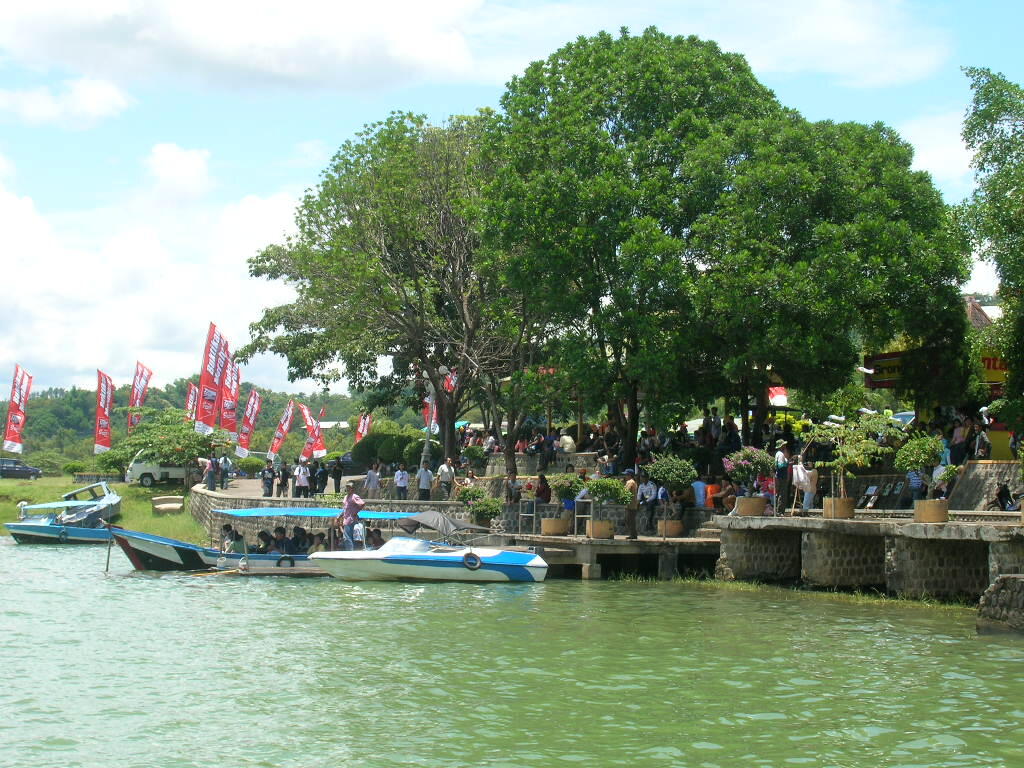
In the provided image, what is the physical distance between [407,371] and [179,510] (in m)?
10.7

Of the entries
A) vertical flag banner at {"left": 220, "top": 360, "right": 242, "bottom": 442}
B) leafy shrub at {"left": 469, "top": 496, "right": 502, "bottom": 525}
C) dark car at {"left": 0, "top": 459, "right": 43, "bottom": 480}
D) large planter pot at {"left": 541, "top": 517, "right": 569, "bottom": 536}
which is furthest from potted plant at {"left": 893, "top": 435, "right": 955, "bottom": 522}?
dark car at {"left": 0, "top": 459, "right": 43, "bottom": 480}

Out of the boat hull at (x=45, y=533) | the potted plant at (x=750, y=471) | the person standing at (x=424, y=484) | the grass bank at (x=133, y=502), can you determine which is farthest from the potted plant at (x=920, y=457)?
the boat hull at (x=45, y=533)

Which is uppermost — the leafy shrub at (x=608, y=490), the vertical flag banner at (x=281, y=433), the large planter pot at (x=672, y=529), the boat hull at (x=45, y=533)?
the vertical flag banner at (x=281, y=433)

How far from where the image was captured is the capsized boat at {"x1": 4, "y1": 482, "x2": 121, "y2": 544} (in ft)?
131

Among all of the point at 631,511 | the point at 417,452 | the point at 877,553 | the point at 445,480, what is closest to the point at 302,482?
the point at 445,480

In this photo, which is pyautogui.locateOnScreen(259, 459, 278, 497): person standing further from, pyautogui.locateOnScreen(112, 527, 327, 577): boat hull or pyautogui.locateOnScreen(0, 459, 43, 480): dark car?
pyautogui.locateOnScreen(0, 459, 43, 480): dark car

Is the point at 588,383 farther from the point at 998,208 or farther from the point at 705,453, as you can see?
the point at 998,208

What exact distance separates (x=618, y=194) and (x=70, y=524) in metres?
23.6

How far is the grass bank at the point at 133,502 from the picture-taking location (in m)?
40.4

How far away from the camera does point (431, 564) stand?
2602cm

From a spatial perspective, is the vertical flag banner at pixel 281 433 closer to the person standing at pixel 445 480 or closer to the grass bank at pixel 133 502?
the grass bank at pixel 133 502

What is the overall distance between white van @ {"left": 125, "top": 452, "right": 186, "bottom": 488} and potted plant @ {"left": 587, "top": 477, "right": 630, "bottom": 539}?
90.6 ft

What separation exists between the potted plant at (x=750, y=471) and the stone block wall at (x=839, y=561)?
1.37m

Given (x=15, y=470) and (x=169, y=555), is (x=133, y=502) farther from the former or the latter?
(x=15, y=470)
